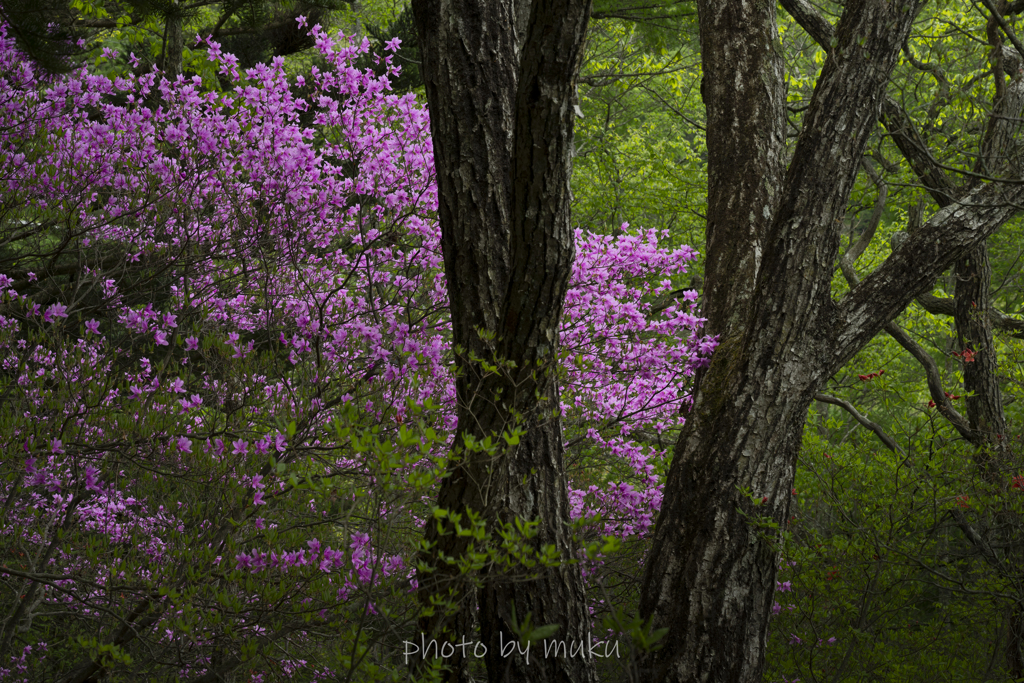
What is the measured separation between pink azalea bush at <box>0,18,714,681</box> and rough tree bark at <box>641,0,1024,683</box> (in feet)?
1.61

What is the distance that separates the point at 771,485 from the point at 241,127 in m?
3.53

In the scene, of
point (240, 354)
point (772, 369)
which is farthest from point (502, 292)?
point (772, 369)

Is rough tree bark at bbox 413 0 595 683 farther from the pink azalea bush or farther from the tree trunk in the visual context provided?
the tree trunk

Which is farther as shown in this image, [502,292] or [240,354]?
[240,354]

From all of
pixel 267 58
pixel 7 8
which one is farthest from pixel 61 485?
pixel 267 58

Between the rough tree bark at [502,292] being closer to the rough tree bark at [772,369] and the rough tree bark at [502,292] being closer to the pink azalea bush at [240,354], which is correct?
the pink azalea bush at [240,354]

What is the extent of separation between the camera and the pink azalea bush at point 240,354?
3070mm

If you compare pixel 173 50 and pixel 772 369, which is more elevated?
pixel 173 50

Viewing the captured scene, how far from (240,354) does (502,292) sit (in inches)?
51.7

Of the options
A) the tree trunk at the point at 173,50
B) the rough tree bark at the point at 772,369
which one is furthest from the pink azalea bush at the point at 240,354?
the tree trunk at the point at 173,50

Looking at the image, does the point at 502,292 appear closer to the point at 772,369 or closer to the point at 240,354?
the point at 240,354

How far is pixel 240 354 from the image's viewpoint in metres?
3.25

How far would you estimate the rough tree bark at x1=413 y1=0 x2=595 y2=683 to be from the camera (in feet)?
8.25

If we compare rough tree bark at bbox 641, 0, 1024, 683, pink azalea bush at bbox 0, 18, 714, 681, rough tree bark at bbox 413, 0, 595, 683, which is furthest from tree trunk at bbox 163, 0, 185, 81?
rough tree bark at bbox 641, 0, 1024, 683
